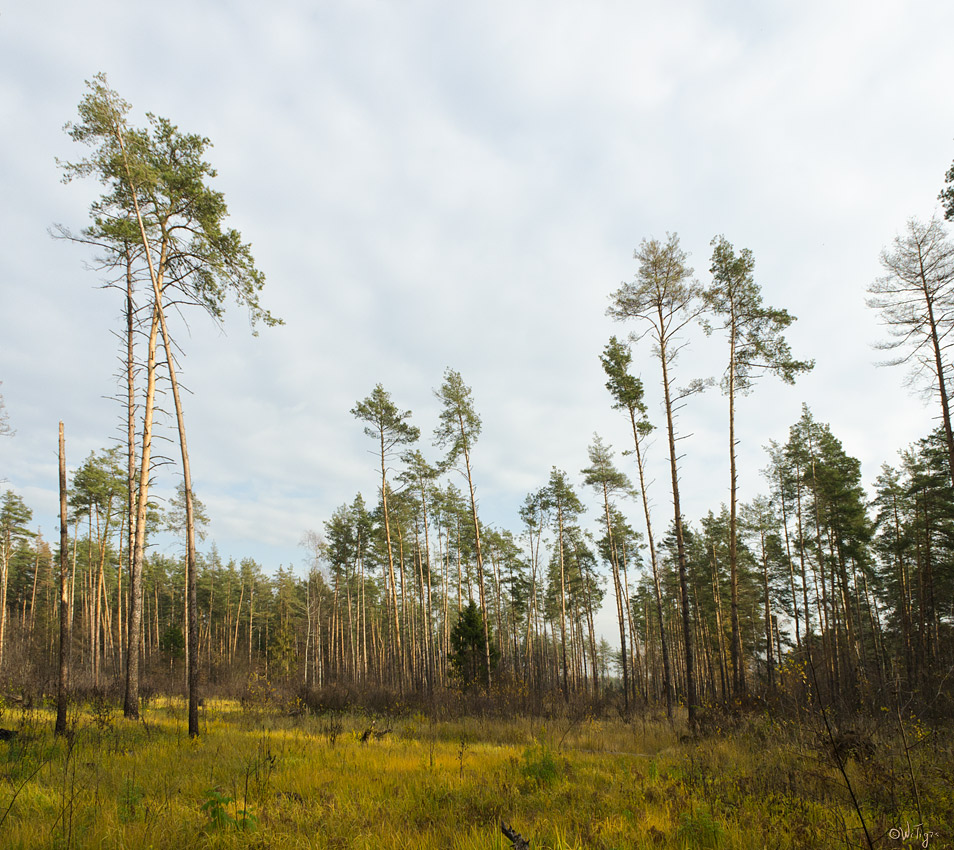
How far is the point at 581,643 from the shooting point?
41375mm

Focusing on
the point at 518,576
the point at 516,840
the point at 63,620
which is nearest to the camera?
the point at 516,840

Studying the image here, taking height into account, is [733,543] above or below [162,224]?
below

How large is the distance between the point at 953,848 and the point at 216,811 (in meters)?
6.16

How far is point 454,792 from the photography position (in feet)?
18.7

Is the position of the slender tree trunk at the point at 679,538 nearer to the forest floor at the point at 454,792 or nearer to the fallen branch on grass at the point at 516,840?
the forest floor at the point at 454,792

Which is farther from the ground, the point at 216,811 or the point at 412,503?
the point at 412,503

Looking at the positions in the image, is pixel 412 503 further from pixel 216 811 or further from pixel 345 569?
pixel 216 811

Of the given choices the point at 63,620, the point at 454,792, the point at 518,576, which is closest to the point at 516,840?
the point at 454,792

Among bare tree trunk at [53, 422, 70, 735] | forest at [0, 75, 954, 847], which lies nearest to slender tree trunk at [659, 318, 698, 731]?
forest at [0, 75, 954, 847]

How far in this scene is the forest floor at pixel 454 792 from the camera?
418 cm

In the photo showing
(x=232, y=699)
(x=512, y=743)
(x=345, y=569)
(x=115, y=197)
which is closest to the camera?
(x=512, y=743)

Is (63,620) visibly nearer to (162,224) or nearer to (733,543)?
(162,224)

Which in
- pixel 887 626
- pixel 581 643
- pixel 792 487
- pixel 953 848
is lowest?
pixel 581 643

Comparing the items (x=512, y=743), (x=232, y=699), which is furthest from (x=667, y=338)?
(x=232, y=699)
